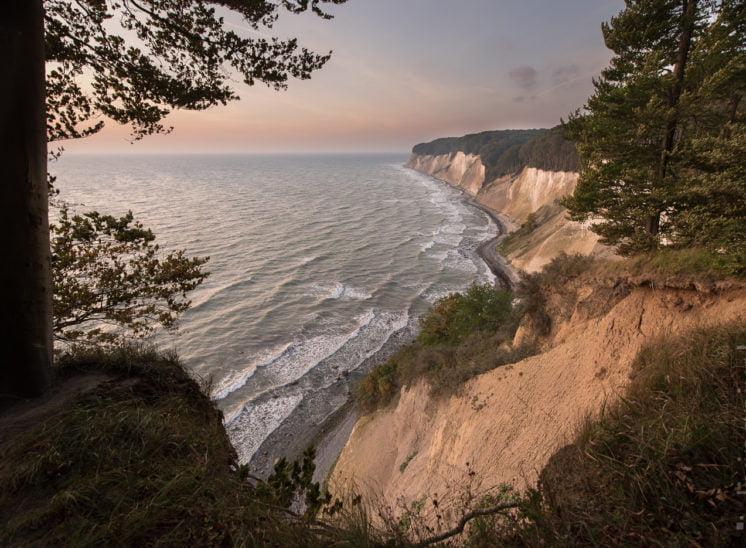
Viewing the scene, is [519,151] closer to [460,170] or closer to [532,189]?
[532,189]

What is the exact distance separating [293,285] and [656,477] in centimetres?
3515

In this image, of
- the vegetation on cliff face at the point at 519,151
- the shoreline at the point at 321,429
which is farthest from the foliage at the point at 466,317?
the vegetation on cliff face at the point at 519,151

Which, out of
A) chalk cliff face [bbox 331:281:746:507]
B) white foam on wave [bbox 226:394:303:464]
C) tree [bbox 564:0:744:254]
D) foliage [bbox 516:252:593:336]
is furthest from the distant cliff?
white foam on wave [bbox 226:394:303:464]

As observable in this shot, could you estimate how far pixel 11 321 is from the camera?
439 centimetres

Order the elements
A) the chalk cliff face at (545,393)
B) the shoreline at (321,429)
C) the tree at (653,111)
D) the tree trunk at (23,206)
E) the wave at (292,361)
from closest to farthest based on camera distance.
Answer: the tree trunk at (23,206) < the chalk cliff face at (545,393) < the tree at (653,111) < the shoreline at (321,429) < the wave at (292,361)

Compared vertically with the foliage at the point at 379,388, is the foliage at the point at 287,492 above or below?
above

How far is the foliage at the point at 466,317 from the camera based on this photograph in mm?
20734

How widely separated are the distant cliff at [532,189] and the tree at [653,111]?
6.23ft

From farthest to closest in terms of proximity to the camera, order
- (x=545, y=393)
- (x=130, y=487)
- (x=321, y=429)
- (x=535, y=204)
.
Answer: (x=535, y=204), (x=321, y=429), (x=545, y=393), (x=130, y=487)

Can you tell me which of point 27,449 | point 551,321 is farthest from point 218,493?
point 551,321

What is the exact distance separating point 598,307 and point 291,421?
57.0ft

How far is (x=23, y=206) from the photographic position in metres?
4.21

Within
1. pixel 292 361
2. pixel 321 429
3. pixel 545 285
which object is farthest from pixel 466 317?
pixel 292 361

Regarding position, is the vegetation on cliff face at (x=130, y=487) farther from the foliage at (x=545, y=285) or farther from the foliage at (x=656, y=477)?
the foliage at (x=545, y=285)
